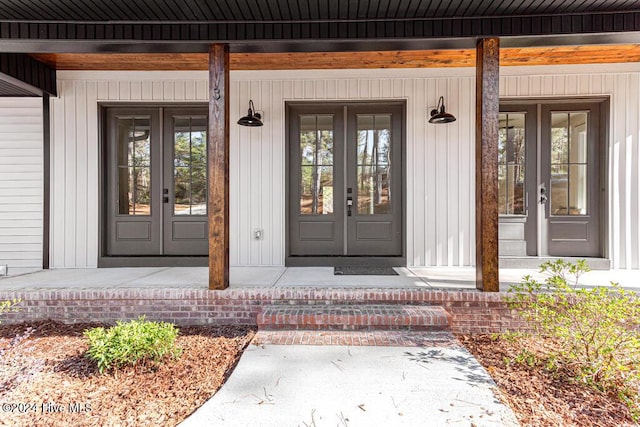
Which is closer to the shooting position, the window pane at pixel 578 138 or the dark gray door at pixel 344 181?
the window pane at pixel 578 138

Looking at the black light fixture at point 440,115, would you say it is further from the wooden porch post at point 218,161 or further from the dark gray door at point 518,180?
the wooden porch post at point 218,161

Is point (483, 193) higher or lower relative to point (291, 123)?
lower

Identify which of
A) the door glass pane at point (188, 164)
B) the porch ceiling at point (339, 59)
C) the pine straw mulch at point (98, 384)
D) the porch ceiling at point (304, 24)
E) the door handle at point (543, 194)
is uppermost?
the porch ceiling at point (339, 59)

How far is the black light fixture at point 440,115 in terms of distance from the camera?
4.38 meters

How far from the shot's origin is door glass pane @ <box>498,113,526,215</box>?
15.8 feet

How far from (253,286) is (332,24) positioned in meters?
2.71

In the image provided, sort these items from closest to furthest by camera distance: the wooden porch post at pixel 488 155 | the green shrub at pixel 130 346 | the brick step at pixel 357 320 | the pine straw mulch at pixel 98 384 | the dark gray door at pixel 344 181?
the pine straw mulch at pixel 98 384 → the green shrub at pixel 130 346 → the brick step at pixel 357 320 → the wooden porch post at pixel 488 155 → the dark gray door at pixel 344 181

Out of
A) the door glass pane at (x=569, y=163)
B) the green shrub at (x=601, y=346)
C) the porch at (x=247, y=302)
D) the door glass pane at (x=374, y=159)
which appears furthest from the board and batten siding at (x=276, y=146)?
the green shrub at (x=601, y=346)

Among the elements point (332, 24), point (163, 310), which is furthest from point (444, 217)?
point (163, 310)

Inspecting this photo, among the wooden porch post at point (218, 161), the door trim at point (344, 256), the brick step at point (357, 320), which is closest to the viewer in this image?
the brick step at point (357, 320)

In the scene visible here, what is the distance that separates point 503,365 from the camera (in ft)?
8.55

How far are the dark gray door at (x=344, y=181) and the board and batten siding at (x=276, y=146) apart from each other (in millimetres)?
196

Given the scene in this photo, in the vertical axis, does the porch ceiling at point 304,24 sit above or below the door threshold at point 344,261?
above

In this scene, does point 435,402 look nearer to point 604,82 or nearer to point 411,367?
point 411,367
